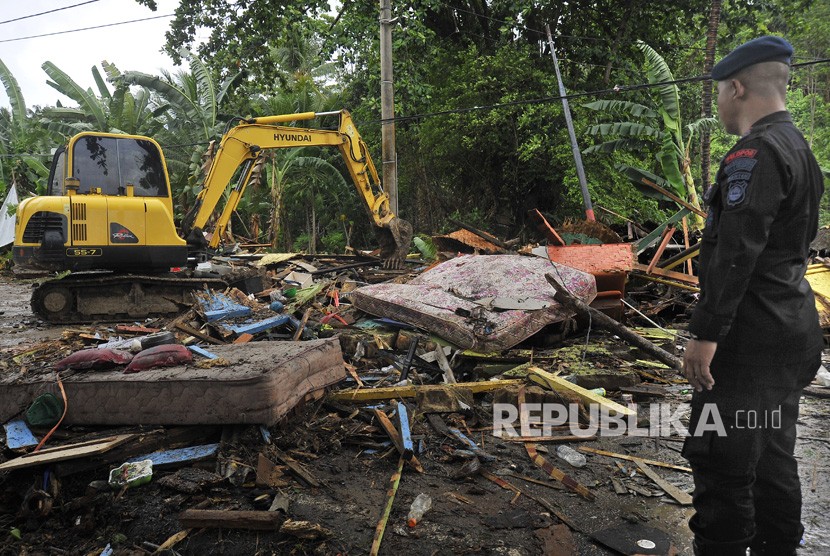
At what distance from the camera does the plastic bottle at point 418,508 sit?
10.3 feet

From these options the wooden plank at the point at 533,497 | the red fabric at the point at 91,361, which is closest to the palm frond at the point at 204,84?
the red fabric at the point at 91,361

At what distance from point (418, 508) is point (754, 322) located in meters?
2.05

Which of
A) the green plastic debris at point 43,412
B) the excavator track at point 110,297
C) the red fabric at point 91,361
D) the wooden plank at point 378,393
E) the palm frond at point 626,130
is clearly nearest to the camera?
the green plastic debris at point 43,412

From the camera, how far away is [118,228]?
8547 millimetres

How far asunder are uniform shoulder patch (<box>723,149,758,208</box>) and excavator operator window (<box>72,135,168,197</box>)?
8729 mm

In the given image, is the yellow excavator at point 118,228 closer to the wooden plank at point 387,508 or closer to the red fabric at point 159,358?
the red fabric at point 159,358

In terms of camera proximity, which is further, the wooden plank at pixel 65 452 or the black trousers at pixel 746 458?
the wooden plank at pixel 65 452

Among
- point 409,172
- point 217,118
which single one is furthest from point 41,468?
point 409,172

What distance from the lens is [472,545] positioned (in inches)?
116

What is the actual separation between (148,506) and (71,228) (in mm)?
6450

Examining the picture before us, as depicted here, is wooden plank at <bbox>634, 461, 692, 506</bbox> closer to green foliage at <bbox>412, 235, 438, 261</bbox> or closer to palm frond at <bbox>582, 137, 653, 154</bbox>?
green foliage at <bbox>412, 235, 438, 261</bbox>

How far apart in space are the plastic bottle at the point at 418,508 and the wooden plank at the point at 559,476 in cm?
92

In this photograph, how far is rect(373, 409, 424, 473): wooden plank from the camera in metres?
3.82

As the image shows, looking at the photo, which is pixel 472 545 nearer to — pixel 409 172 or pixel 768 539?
pixel 768 539
